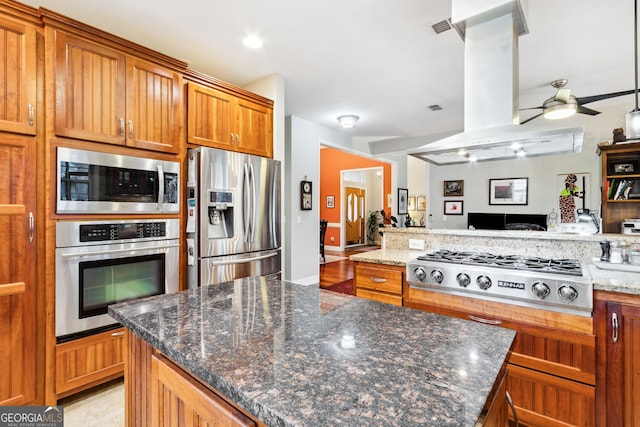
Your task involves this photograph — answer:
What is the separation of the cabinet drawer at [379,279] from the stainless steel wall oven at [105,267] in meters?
1.40

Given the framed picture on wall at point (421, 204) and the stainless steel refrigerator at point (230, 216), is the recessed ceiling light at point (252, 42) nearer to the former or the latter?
the stainless steel refrigerator at point (230, 216)

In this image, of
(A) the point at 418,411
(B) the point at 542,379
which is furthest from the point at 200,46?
(B) the point at 542,379

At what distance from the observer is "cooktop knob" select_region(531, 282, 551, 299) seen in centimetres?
160

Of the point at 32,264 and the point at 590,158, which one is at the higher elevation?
the point at 590,158

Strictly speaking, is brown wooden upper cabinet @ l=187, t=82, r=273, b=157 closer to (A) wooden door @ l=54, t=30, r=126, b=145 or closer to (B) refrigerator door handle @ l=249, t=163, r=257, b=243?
(B) refrigerator door handle @ l=249, t=163, r=257, b=243

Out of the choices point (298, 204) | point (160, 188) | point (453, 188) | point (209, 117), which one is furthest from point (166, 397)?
point (453, 188)

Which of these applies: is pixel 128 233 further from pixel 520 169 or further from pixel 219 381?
pixel 520 169

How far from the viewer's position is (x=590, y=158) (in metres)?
4.46

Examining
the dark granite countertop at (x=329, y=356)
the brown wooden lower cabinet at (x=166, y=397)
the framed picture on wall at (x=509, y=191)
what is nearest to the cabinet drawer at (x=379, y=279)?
the dark granite countertop at (x=329, y=356)

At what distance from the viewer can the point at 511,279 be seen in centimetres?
170

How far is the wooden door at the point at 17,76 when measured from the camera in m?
1.69

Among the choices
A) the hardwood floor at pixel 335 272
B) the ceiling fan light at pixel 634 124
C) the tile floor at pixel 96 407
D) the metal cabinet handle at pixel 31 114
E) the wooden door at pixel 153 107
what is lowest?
the tile floor at pixel 96 407

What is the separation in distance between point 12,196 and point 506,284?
2.77 m

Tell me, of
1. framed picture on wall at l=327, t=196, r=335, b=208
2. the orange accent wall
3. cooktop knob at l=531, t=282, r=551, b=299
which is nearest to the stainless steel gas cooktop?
cooktop knob at l=531, t=282, r=551, b=299
